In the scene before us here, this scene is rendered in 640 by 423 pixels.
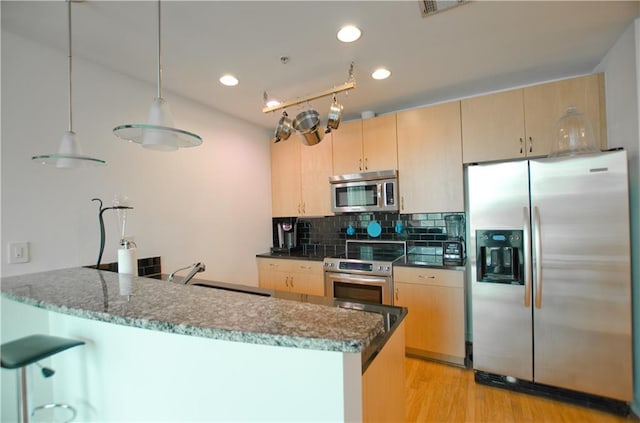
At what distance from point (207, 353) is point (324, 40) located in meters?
1.83

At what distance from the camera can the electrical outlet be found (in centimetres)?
161

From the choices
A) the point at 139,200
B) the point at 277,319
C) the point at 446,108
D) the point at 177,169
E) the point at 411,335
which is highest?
the point at 446,108

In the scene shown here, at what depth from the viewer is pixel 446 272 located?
247cm

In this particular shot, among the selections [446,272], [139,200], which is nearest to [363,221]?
[446,272]

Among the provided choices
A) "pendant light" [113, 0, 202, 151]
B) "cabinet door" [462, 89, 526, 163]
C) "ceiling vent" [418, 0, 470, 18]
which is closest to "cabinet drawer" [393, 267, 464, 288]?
"cabinet door" [462, 89, 526, 163]

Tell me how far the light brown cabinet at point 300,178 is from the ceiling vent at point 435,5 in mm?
1796

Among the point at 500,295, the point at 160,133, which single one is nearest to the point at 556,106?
the point at 500,295

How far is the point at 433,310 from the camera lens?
2.55 metres

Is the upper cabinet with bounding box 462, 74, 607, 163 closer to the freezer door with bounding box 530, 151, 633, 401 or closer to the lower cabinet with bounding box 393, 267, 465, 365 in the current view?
the freezer door with bounding box 530, 151, 633, 401

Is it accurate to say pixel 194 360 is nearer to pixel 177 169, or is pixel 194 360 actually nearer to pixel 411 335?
pixel 177 169

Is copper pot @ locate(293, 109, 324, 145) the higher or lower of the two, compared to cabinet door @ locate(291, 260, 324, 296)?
higher

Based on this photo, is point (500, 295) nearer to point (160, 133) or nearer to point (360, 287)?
point (360, 287)

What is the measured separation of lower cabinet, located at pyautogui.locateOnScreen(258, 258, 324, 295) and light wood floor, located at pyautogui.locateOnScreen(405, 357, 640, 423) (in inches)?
48.5

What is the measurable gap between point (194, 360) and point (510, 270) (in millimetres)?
2222
